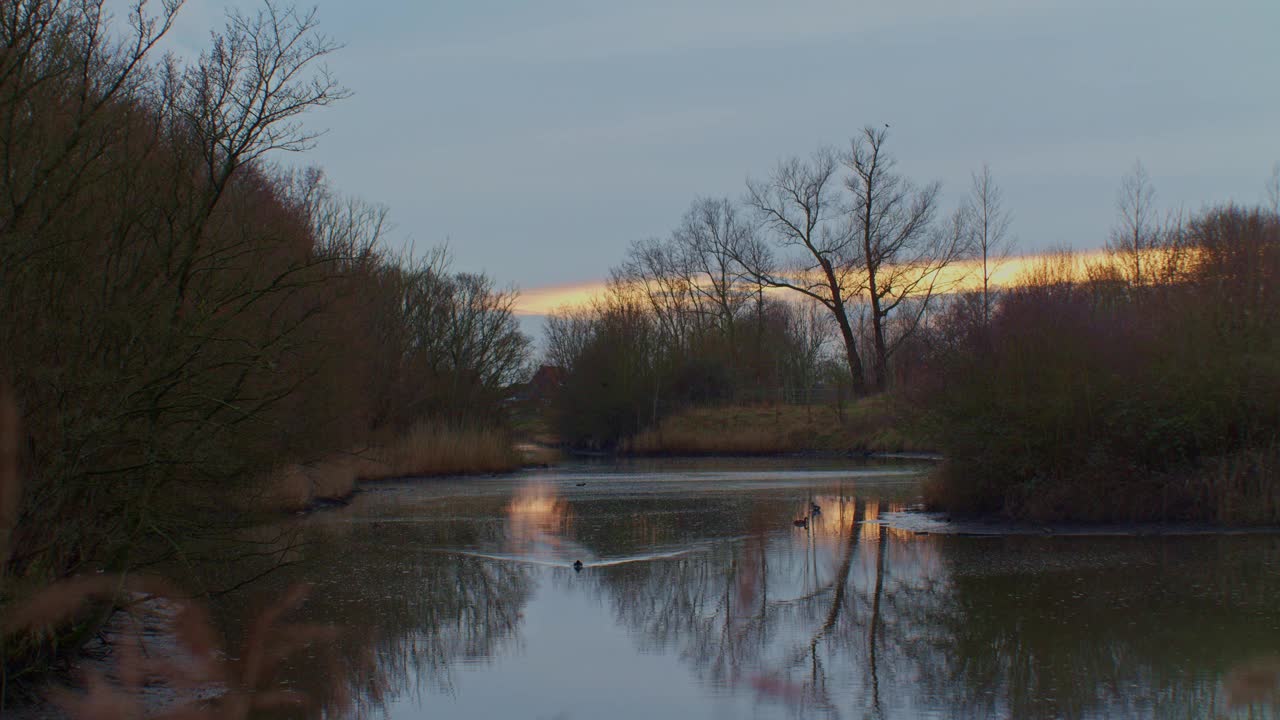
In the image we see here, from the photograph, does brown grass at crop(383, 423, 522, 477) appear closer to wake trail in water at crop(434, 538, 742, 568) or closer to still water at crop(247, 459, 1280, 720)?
still water at crop(247, 459, 1280, 720)

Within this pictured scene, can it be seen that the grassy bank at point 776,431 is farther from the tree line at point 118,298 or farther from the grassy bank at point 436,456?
the tree line at point 118,298

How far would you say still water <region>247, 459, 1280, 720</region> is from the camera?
7.15 meters

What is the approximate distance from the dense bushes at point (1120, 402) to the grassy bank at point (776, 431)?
2333 cm

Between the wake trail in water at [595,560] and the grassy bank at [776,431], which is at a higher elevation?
the grassy bank at [776,431]

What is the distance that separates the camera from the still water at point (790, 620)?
7152 millimetres

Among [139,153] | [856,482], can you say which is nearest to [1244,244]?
[856,482]

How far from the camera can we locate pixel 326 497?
22.3 m

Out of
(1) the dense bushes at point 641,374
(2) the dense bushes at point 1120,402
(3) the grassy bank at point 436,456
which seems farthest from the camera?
(1) the dense bushes at point 641,374

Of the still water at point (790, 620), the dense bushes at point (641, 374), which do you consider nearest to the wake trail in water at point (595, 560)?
the still water at point (790, 620)

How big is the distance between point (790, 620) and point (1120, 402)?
25.7 feet

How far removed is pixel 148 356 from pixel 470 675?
3.06m

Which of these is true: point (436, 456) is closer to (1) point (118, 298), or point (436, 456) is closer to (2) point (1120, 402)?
→ (2) point (1120, 402)

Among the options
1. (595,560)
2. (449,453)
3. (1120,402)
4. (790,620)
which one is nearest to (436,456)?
(449,453)

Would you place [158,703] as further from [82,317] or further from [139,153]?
[139,153]
